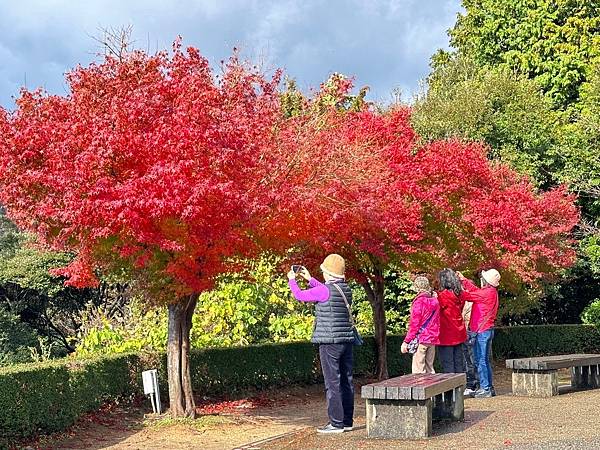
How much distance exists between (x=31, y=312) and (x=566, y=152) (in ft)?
60.4

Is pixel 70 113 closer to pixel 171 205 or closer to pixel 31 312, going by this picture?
pixel 171 205

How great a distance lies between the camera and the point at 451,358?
1152cm

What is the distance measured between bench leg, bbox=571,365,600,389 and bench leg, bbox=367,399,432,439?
18.0ft

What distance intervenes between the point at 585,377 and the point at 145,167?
7.94m

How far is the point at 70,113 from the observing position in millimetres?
9867

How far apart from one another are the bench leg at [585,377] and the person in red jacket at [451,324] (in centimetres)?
267

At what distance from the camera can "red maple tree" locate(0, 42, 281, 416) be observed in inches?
363

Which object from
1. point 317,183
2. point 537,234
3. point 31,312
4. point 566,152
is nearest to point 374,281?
point 537,234

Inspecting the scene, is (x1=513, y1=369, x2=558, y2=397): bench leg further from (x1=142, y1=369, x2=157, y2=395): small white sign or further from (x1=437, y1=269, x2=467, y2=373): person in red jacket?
(x1=142, y1=369, x2=157, y2=395): small white sign

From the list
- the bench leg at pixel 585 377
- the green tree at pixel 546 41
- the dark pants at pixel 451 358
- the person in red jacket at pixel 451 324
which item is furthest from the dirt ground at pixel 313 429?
the green tree at pixel 546 41

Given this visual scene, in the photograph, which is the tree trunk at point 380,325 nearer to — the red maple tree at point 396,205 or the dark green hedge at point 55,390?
the red maple tree at point 396,205

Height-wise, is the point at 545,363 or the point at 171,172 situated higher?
the point at 171,172

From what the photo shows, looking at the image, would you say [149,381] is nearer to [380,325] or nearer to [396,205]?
[396,205]

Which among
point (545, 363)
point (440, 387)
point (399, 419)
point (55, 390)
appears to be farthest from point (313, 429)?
point (545, 363)
